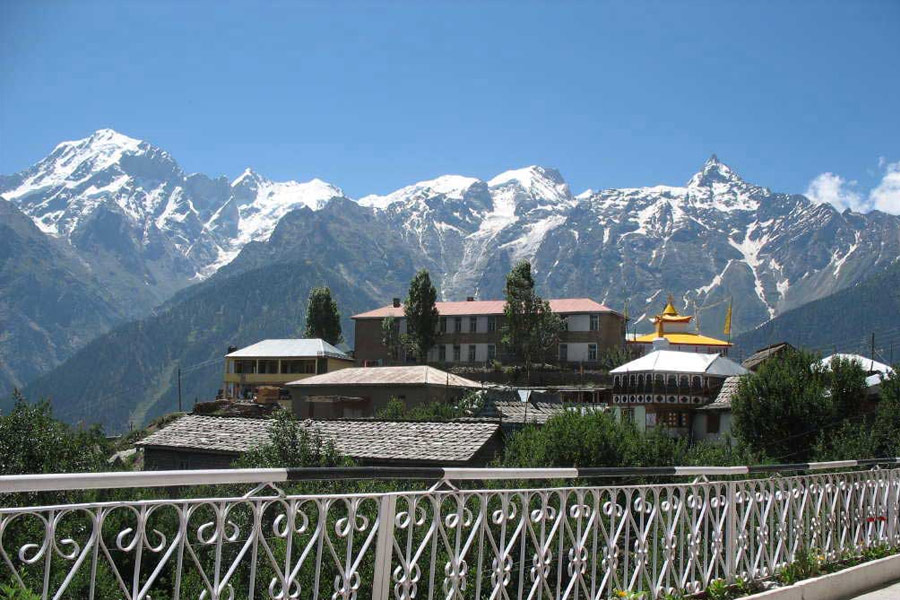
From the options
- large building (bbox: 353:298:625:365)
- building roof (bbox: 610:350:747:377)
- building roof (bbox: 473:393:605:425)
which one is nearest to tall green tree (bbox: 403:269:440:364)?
large building (bbox: 353:298:625:365)

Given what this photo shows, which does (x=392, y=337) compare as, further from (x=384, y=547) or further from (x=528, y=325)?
(x=384, y=547)

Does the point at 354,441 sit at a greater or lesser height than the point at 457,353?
lesser

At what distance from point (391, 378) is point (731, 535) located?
170 feet

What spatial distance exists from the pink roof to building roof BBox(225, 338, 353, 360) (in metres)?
11.3

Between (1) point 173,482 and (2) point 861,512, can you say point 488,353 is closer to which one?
(2) point 861,512

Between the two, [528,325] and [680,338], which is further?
[528,325]

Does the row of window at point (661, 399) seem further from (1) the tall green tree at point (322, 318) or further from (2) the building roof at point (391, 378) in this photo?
(1) the tall green tree at point (322, 318)

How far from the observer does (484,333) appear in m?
99.2

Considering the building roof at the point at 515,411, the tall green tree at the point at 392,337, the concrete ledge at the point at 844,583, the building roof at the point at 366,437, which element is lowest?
the concrete ledge at the point at 844,583

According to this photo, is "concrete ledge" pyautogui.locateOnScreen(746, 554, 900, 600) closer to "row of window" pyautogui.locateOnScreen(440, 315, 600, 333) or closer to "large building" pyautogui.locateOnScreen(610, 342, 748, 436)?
"large building" pyautogui.locateOnScreen(610, 342, 748, 436)

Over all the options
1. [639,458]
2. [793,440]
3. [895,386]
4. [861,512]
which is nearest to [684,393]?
[793,440]

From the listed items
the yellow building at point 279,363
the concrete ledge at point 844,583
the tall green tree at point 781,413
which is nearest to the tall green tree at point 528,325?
the yellow building at point 279,363

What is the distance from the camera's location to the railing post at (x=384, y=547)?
5.50m

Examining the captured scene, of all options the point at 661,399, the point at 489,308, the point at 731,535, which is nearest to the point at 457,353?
the point at 489,308
